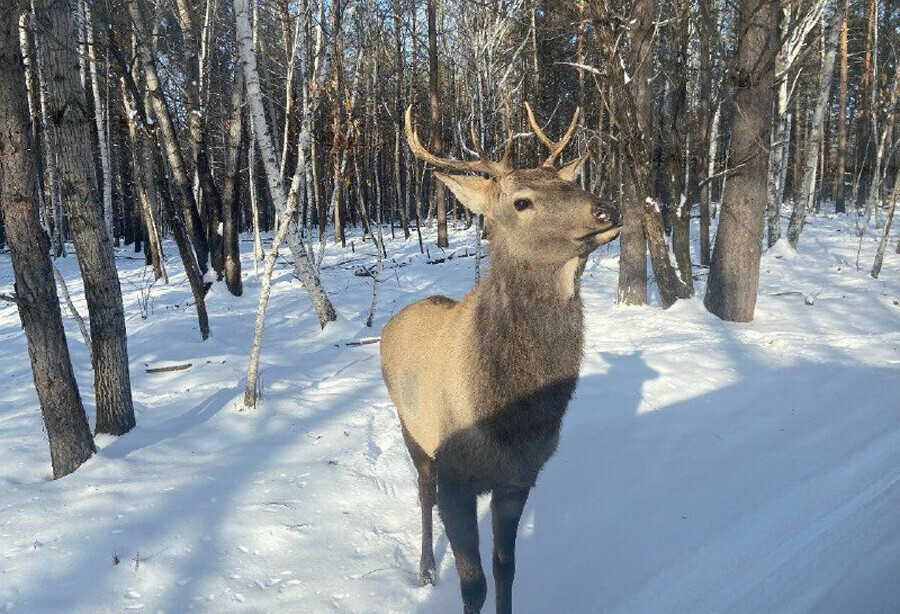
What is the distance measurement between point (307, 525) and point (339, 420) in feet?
6.39

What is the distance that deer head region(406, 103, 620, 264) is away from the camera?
2.94m

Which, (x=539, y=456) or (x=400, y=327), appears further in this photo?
(x=400, y=327)

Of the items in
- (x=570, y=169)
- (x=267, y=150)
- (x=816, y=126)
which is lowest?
(x=570, y=169)

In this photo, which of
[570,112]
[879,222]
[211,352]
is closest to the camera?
[211,352]

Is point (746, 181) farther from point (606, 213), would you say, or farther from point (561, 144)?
point (606, 213)

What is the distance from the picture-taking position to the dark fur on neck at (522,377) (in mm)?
3061

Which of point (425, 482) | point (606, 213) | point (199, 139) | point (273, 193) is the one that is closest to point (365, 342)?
point (273, 193)

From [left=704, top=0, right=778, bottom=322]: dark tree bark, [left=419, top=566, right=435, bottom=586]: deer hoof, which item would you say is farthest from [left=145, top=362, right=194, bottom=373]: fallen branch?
[left=704, top=0, right=778, bottom=322]: dark tree bark

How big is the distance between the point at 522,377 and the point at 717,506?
1.91m

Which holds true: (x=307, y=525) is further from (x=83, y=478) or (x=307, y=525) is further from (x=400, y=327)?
(x=83, y=478)

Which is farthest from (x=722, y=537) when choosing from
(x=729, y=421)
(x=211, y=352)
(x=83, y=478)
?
(x=211, y=352)

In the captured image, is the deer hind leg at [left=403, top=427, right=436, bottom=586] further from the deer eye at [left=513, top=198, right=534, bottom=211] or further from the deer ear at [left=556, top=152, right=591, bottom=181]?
the deer ear at [left=556, top=152, right=591, bottom=181]

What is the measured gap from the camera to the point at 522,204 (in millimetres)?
3180

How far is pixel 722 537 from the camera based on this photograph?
3.63 m
